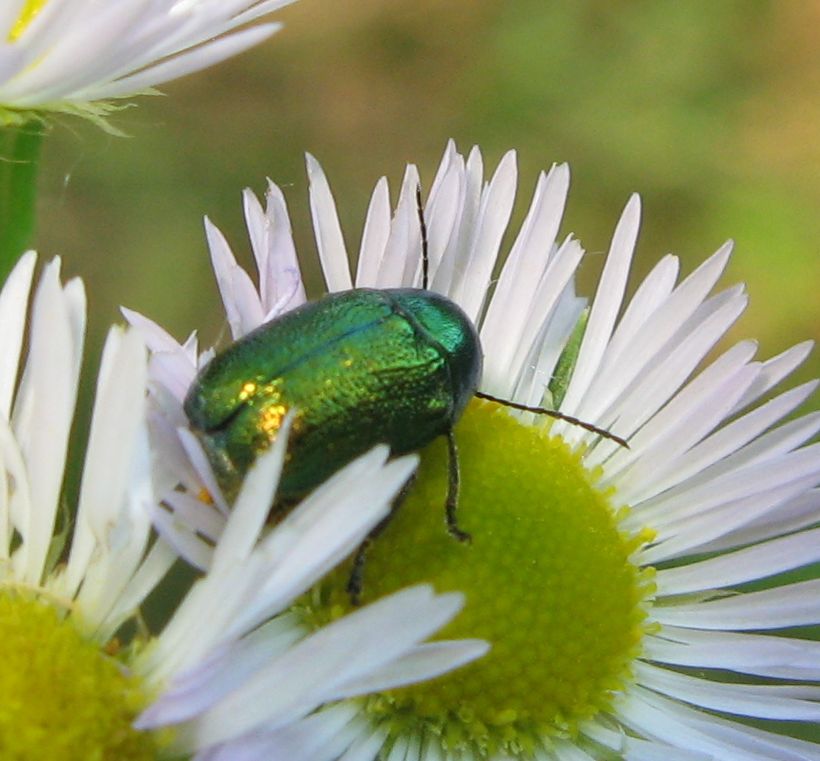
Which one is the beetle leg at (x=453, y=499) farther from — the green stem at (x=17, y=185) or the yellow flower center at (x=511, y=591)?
the green stem at (x=17, y=185)

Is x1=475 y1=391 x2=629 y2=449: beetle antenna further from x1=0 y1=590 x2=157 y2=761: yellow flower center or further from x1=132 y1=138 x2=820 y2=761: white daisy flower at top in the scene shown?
x1=0 y1=590 x2=157 y2=761: yellow flower center

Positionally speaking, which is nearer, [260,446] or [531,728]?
[260,446]

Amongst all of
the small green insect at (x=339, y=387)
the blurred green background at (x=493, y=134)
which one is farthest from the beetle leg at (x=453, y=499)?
the blurred green background at (x=493, y=134)

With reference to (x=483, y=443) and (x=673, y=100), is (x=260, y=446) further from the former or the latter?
(x=673, y=100)

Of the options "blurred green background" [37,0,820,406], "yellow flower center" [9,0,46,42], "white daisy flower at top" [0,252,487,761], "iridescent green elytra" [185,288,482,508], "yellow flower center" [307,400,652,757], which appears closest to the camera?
"white daisy flower at top" [0,252,487,761]

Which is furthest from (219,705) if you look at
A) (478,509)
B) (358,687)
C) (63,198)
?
(63,198)

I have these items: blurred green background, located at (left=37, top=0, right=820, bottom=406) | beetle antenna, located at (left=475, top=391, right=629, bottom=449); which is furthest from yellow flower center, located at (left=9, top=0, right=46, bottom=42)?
blurred green background, located at (left=37, top=0, right=820, bottom=406)
